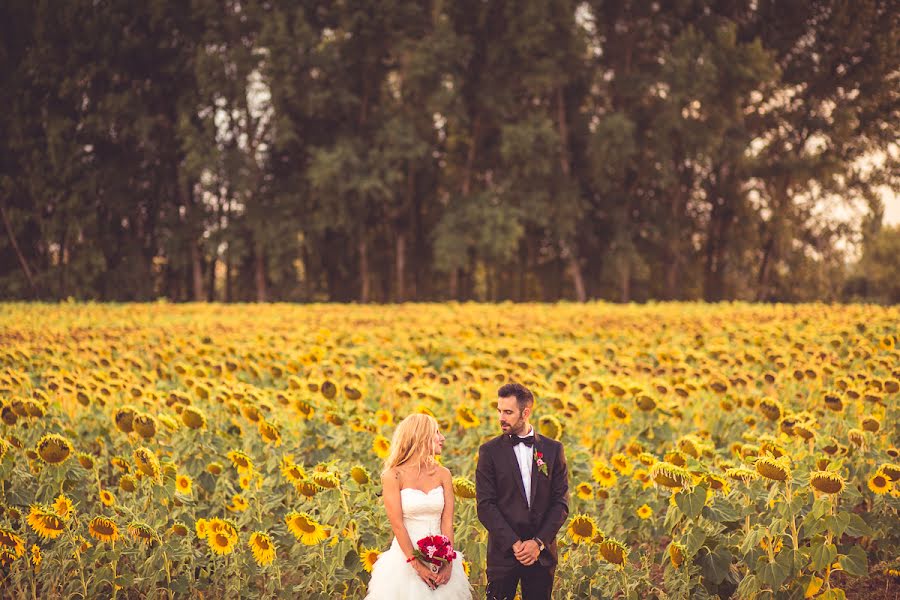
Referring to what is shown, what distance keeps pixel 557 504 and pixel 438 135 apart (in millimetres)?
34664

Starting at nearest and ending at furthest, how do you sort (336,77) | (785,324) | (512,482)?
1. (512,482)
2. (785,324)
3. (336,77)

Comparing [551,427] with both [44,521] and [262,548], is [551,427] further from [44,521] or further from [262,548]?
[44,521]

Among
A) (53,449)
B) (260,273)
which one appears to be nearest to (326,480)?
(53,449)

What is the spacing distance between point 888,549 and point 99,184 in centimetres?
3203

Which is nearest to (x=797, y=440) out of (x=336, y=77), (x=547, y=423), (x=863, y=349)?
(x=547, y=423)

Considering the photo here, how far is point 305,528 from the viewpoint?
11.1 feet

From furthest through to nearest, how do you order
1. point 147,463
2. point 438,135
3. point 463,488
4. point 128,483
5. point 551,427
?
point 438,135, point 551,427, point 128,483, point 147,463, point 463,488

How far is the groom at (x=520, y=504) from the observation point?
3270 millimetres

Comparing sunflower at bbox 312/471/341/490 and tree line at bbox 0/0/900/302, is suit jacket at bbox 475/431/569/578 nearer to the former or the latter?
sunflower at bbox 312/471/341/490

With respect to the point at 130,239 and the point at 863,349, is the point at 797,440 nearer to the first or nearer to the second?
the point at 863,349

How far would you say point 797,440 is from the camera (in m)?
4.66

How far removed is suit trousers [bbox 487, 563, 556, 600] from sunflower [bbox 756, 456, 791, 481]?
3.00 feet

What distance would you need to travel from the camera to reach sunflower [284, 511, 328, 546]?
3357 mm

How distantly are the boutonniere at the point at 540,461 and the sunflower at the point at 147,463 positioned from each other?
165cm
